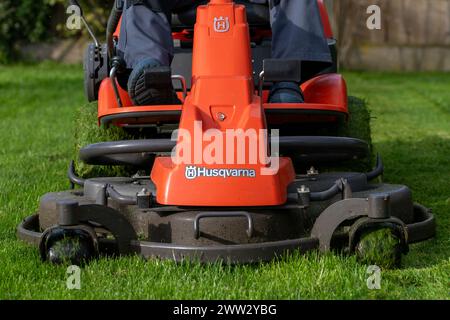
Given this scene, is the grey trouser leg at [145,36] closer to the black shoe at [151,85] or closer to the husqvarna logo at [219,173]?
the black shoe at [151,85]

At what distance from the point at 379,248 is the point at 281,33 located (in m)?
1.11

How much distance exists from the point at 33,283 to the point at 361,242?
3.42 feet

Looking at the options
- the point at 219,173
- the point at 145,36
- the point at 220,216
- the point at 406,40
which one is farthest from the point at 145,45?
the point at 406,40

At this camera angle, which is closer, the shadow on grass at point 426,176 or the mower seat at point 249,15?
the shadow on grass at point 426,176

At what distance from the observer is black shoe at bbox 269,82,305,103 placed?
3.55m

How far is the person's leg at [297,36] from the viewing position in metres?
3.64

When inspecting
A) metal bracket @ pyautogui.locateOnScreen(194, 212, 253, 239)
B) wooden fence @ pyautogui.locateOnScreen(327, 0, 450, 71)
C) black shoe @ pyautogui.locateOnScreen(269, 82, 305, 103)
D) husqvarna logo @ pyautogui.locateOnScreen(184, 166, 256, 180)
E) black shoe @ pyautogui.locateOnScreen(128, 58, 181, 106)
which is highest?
black shoe @ pyautogui.locateOnScreen(128, 58, 181, 106)

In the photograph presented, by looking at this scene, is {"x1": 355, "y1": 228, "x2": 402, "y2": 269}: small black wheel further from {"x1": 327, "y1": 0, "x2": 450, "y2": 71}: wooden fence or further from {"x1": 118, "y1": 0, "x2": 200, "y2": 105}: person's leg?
{"x1": 327, "y1": 0, "x2": 450, "y2": 71}: wooden fence

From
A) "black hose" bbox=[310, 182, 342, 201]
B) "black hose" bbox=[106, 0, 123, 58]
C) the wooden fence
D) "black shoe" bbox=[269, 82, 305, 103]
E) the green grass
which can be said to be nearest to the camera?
the green grass

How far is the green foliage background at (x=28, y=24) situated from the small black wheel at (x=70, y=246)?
37.2 ft

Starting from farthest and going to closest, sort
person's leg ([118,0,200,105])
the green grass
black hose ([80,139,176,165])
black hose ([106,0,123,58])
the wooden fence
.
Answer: the wooden fence, black hose ([106,0,123,58]), person's leg ([118,0,200,105]), black hose ([80,139,176,165]), the green grass

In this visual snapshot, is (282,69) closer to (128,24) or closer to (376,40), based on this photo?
(128,24)

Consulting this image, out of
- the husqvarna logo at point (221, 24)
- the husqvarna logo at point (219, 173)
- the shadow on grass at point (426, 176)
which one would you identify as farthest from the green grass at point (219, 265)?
the husqvarna logo at point (221, 24)

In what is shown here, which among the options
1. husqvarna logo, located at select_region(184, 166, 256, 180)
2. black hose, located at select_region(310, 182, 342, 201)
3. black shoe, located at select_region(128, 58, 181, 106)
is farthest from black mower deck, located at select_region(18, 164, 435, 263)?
black shoe, located at select_region(128, 58, 181, 106)
